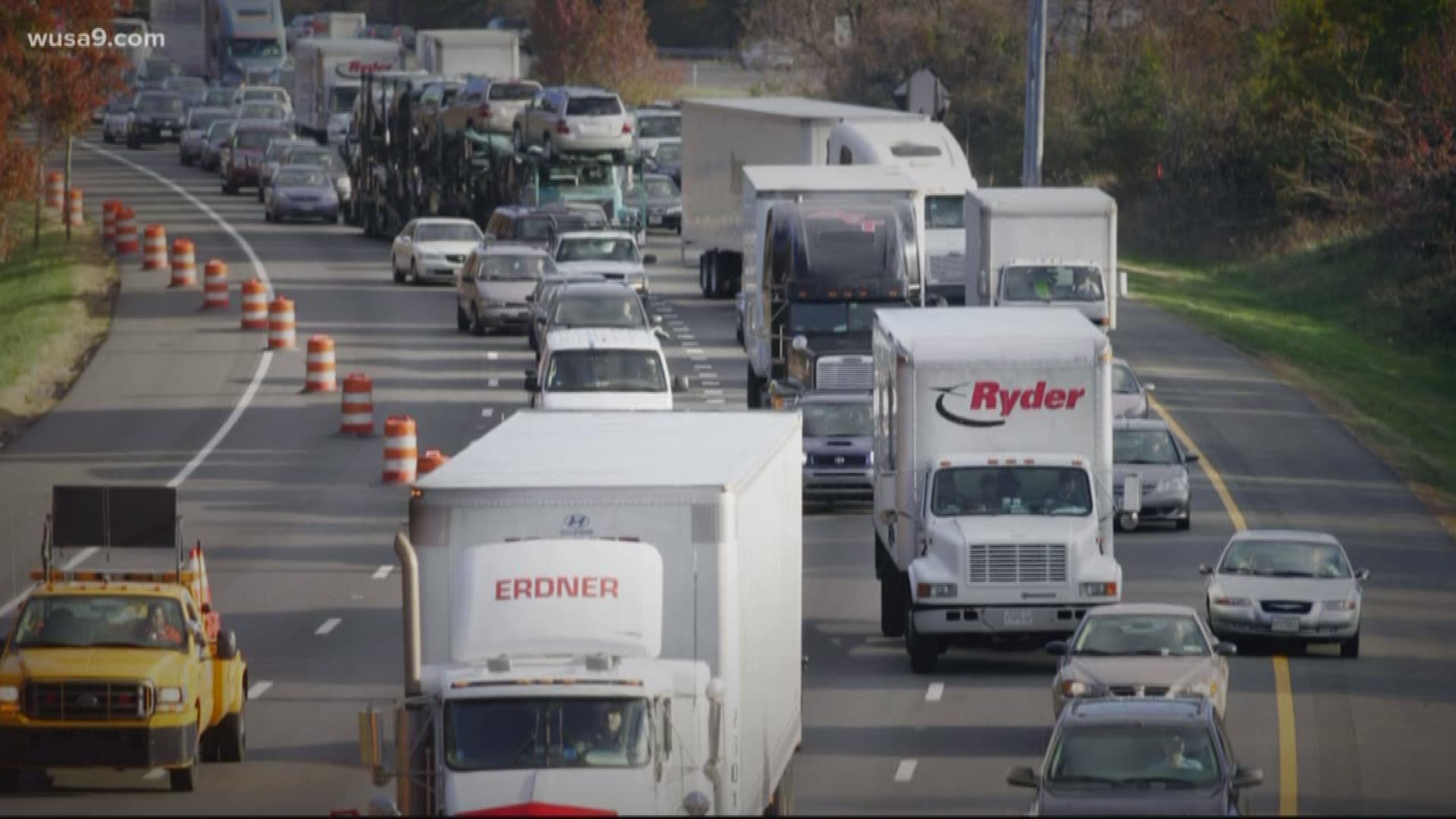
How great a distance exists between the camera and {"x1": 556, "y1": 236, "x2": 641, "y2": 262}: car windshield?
53.3 m

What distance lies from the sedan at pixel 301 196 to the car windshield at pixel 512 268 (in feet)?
75.5

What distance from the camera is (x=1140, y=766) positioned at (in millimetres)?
17828

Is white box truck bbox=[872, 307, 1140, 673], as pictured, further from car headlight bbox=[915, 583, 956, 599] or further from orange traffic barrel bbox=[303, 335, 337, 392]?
orange traffic barrel bbox=[303, 335, 337, 392]

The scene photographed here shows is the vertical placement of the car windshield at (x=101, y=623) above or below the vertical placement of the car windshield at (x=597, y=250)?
above

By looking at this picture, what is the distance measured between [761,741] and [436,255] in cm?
4281

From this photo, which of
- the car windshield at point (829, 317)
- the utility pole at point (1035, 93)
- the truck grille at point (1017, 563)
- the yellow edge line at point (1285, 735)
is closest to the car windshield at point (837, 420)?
the car windshield at point (829, 317)

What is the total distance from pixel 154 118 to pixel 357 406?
6321 cm

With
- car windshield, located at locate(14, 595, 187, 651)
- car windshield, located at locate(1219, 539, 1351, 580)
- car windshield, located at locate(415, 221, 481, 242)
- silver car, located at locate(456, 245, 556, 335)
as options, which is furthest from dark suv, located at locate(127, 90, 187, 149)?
car windshield, located at locate(14, 595, 187, 651)

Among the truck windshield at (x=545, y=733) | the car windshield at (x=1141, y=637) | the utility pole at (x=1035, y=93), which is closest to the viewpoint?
the truck windshield at (x=545, y=733)

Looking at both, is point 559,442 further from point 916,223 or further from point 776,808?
point 916,223

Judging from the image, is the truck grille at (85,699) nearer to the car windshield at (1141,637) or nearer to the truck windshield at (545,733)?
the truck windshield at (545,733)

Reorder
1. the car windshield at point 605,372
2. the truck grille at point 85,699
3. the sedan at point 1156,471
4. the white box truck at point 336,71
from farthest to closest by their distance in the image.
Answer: the white box truck at point 336,71 → the car windshield at point 605,372 → the sedan at point 1156,471 → the truck grille at point 85,699

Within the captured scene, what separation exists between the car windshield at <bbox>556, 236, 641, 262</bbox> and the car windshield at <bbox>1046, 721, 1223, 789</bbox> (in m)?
35.9

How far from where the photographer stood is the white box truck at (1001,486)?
25859 millimetres
